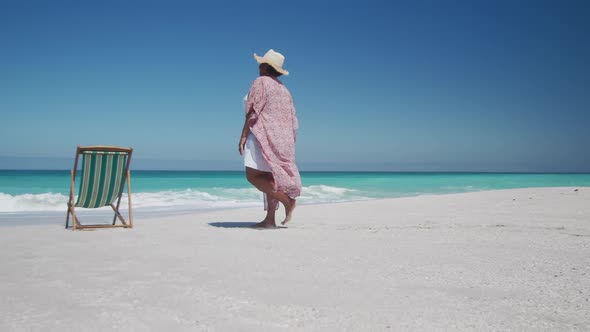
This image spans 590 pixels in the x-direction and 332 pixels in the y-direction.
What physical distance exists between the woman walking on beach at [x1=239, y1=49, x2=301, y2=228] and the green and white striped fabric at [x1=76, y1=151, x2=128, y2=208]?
61.4 inches

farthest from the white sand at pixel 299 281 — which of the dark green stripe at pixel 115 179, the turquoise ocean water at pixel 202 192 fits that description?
the turquoise ocean water at pixel 202 192

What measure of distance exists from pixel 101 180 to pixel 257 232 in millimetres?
2050

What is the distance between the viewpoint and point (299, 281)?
2.54 metres

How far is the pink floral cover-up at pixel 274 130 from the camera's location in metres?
4.96

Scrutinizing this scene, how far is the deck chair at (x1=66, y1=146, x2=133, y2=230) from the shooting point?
5.36 metres

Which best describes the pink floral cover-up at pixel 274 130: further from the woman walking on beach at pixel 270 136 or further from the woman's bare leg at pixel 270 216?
the woman's bare leg at pixel 270 216

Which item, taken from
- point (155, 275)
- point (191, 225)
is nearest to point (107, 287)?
point (155, 275)

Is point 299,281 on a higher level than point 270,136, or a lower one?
lower

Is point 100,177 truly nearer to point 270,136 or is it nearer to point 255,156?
point 255,156

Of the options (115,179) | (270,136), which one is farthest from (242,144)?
(115,179)

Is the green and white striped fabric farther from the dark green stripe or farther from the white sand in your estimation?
the white sand

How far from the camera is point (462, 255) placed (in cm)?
329

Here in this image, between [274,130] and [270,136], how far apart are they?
8cm

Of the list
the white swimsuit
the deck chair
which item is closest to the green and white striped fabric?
the deck chair
